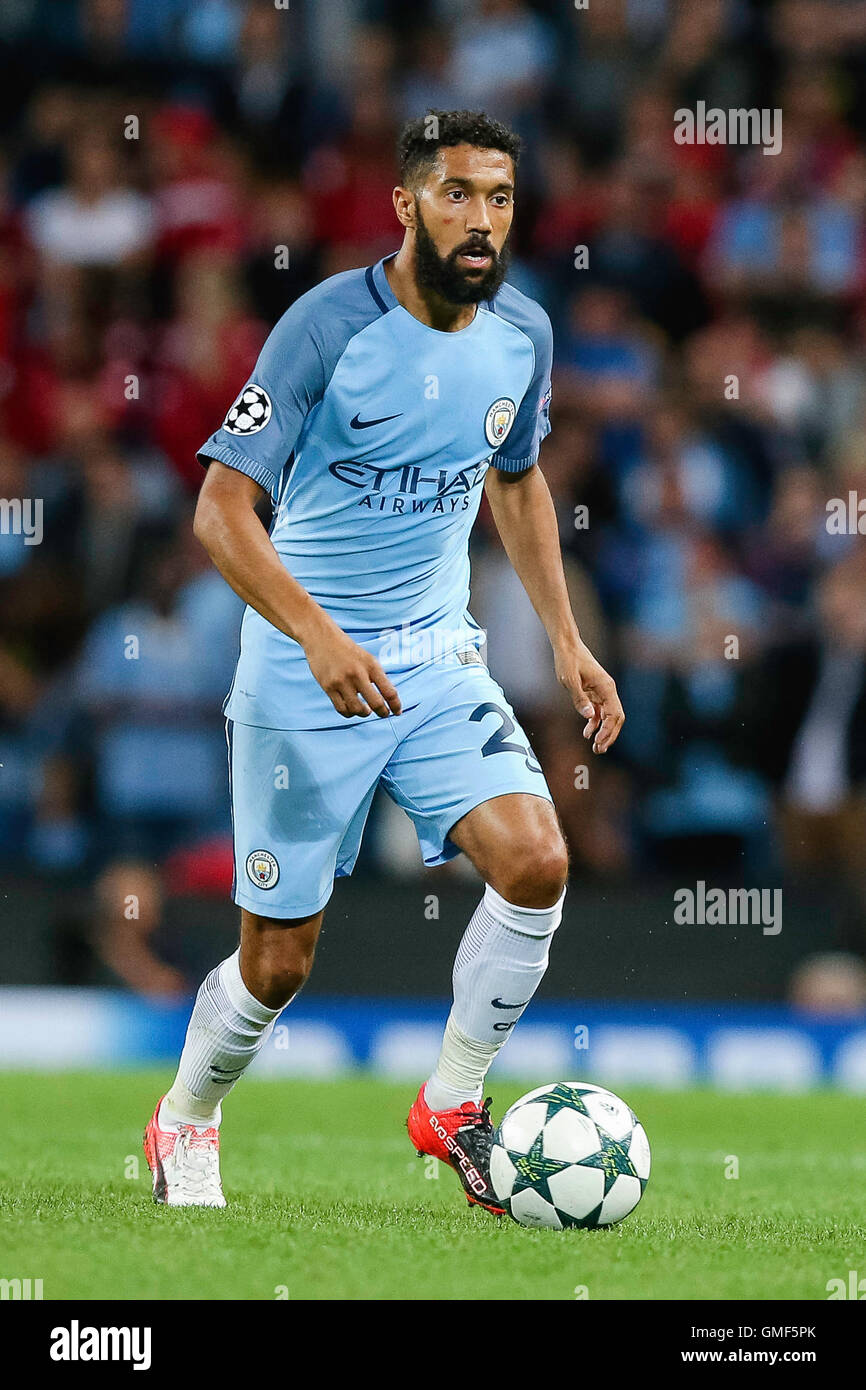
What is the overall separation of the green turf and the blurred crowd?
2097 millimetres

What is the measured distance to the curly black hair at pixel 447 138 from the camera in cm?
495

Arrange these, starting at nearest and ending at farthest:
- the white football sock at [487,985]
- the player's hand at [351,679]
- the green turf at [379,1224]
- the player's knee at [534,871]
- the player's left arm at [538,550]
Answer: the green turf at [379,1224] → the player's hand at [351,679] → the player's knee at [534,871] → the white football sock at [487,985] → the player's left arm at [538,550]

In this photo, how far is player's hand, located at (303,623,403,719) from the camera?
14.6 feet

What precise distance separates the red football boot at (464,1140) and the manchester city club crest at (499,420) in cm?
179

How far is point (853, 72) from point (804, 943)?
22.1 feet

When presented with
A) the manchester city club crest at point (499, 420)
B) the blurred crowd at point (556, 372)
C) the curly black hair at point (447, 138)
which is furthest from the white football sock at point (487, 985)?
the blurred crowd at point (556, 372)

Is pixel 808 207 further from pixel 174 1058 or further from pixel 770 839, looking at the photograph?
pixel 174 1058

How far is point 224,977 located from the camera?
526 centimetres

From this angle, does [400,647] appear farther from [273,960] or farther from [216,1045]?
[216,1045]

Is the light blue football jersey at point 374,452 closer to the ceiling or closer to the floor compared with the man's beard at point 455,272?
closer to the floor

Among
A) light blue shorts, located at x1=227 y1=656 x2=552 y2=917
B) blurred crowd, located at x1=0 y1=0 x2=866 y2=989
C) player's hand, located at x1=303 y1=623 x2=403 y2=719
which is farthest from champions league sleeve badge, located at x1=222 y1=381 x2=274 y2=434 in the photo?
blurred crowd, located at x1=0 y1=0 x2=866 y2=989

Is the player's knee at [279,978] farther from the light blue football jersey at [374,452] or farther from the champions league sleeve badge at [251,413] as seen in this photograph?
the champions league sleeve badge at [251,413]

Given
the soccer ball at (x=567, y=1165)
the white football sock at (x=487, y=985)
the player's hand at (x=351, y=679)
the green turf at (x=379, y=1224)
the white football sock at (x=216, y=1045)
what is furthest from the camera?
the white football sock at (x=216, y=1045)

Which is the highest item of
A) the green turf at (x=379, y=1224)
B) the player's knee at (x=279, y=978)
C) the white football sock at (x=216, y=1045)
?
the player's knee at (x=279, y=978)
